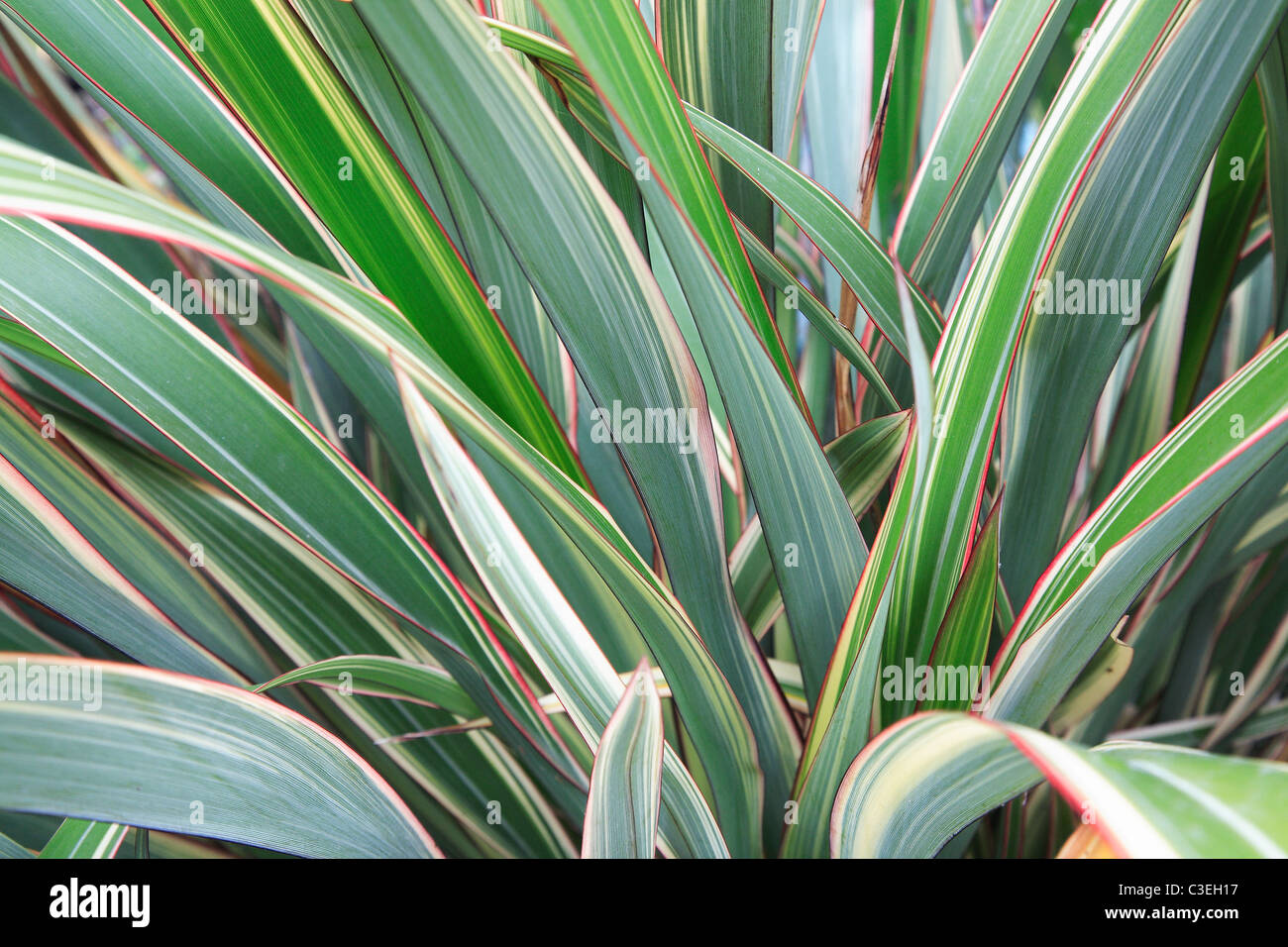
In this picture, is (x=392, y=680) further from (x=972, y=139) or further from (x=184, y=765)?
(x=972, y=139)

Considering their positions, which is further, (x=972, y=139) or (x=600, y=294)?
(x=972, y=139)

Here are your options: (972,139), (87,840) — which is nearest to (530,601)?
(87,840)

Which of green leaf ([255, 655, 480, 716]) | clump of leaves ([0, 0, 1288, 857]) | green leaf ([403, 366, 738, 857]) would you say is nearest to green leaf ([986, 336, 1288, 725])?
clump of leaves ([0, 0, 1288, 857])

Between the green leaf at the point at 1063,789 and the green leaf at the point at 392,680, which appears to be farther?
the green leaf at the point at 392,680

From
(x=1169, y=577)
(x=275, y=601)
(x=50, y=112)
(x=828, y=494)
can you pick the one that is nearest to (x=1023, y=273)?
(x=828, y=494)

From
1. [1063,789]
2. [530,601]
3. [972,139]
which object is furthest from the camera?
[972,139]

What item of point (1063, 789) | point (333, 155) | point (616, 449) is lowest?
point (1063, 789)

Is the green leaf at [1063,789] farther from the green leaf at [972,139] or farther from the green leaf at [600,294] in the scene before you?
the green leaf at [972,139]

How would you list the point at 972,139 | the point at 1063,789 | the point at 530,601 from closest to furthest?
1. the point at 1063,789
2. the point at 530,601
3. the point at 972,139

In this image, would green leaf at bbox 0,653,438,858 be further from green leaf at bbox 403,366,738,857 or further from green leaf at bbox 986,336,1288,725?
green leaf at bbox 986,336,1288,725

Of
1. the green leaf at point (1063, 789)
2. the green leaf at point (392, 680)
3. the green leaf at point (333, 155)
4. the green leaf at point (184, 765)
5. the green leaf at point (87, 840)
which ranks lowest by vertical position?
the green leaf at point (1063, 789)

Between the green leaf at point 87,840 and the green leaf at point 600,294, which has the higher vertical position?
the green leaf at point 600,294

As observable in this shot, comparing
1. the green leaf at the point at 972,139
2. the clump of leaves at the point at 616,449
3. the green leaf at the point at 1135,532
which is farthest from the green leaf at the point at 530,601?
the green leaf at the point at 972,139

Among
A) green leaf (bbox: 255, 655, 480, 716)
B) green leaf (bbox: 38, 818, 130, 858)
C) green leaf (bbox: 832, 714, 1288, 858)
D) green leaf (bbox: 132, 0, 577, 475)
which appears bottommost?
green leaf (bbox: 832, 714, 1288, 858)
